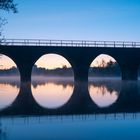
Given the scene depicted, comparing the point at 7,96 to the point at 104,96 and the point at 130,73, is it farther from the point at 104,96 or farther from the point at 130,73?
the point at 130,73

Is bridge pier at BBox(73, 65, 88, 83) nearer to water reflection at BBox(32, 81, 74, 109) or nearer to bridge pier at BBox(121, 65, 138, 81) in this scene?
bridge pier at BBox(121, 65, 138, 81)

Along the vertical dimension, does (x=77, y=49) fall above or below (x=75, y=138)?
above

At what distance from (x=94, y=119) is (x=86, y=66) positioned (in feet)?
115

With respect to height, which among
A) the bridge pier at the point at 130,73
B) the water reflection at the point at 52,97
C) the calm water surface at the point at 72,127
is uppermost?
the bridge pier at the point at 130,73

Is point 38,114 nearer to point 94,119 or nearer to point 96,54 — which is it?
point 94,119

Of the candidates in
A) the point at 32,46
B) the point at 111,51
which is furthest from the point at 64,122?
the point at 111,51

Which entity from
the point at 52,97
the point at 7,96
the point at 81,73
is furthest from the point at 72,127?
the point at 81,73

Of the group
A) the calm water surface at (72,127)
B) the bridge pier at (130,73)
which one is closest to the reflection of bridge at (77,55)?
the bridge pier at (130,73)

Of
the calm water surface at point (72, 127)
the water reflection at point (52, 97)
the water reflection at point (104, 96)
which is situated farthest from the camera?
the water reflection at point (104, 96)

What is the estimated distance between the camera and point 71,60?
4797 cm

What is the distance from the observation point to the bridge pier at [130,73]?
169 ft

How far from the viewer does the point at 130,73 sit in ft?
171

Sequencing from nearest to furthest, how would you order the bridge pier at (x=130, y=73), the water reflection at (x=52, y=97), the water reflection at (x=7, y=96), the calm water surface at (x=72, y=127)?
the calm water surface at (x=72, y=127) → the water reflection at (x=7, y=96) → the water reflection at (x=52, y=97) → the bridge pier at (x=130, y=73)

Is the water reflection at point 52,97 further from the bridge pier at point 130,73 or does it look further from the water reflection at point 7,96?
the bridge pier at point 130,73
